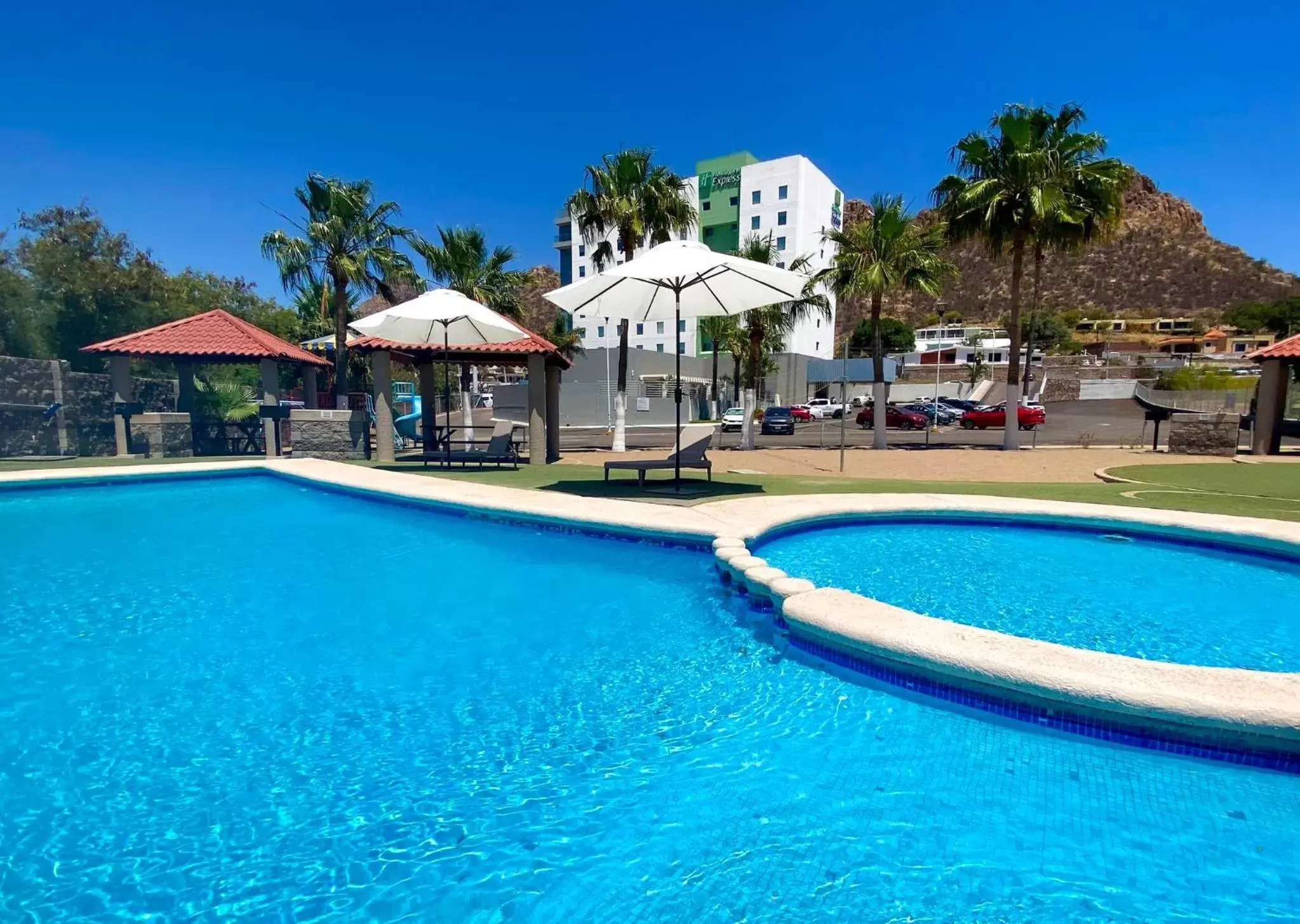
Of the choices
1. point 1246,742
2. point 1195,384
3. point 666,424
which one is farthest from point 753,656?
point 1195,384

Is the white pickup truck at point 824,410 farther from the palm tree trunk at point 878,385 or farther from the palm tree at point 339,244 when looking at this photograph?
the palm tree at point 339,244

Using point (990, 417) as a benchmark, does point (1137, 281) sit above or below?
above

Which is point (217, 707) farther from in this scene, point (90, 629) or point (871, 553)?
point (871, 553)

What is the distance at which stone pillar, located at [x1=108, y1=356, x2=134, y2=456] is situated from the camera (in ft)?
54.7

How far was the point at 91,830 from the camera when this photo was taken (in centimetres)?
301

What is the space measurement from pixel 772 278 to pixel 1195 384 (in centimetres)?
5588

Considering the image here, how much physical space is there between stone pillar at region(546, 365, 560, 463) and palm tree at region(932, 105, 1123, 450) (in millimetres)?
13347

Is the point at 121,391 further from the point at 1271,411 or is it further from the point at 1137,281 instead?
the point at 1137,281

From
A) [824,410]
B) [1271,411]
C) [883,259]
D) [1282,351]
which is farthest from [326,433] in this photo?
[824,410]

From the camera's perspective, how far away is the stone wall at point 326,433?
16234 mm

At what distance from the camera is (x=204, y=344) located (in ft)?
56.2

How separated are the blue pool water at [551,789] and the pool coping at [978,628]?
23 cm

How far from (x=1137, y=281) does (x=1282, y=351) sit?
115303mm

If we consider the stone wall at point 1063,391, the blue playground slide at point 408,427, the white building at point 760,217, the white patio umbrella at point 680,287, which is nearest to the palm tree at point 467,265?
the blue playground slide at point 408,427
